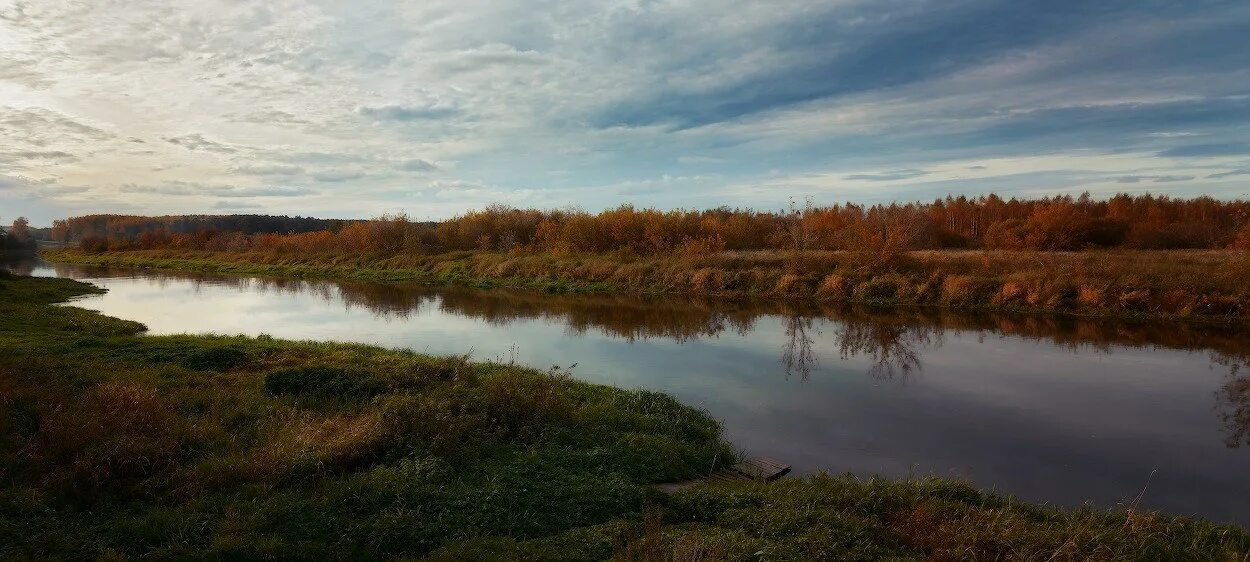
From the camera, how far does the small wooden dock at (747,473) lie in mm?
8008

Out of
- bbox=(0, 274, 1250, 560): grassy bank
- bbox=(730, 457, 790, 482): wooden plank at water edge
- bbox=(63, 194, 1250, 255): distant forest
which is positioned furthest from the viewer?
bbox=(63, 194, 1250, 255): distant forest

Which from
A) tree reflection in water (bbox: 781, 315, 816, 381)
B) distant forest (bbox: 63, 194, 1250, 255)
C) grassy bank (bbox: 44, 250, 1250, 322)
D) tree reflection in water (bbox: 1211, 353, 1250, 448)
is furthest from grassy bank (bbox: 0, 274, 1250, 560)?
distant forest (bbox: 63, 194, 1250, 255)

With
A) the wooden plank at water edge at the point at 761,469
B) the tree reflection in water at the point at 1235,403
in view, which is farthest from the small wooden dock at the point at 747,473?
the tree reflection in water at the point at 1235,403

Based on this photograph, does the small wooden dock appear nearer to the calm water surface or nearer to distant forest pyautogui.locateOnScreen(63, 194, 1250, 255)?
the calm water surface

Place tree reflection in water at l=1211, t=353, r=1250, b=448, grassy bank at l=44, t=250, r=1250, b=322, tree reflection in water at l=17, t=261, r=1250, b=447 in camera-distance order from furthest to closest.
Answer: grassy bank at l=44, t=250, r=1250, b=322 < tree reflection in water at l=17, t=261, r=1250, b=447 < tree reflection in water at l=1211, t=353, r=1250, b=448

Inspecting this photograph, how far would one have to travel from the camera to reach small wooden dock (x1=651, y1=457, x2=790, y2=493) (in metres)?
8.01

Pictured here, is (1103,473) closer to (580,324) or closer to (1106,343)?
(1106,343)

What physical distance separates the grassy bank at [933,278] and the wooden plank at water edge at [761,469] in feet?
63.7

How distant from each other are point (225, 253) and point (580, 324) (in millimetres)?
62611

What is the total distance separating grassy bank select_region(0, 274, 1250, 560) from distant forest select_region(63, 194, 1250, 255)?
78.8 feet

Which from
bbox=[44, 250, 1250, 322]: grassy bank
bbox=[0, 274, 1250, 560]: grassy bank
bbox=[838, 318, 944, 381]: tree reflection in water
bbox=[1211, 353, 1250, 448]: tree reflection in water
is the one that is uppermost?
Result: bbox=[44, 250, 1250, 322]: grassy bank

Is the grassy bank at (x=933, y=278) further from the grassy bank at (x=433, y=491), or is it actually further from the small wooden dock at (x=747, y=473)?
the small wooden dock at (x=747, y=473)

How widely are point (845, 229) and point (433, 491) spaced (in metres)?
32.4

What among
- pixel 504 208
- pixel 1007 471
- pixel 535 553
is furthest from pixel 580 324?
pixel 504 208
